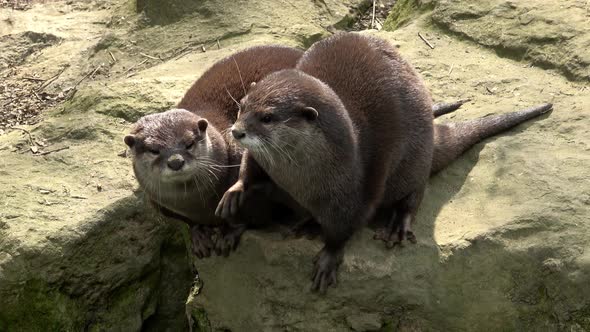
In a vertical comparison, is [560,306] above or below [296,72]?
below

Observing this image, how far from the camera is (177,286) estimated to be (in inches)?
155

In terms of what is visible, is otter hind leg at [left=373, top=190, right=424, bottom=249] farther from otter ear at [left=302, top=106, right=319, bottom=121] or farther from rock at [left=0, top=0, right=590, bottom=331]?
otter ear at [left=302, top=106, right=319, bottom=121]

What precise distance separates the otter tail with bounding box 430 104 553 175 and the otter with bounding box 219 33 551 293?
2 cm

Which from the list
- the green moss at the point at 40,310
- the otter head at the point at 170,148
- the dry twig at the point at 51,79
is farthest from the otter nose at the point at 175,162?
the dry twig at the point at 51,79

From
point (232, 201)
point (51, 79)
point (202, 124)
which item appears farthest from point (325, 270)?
point (51, 79)

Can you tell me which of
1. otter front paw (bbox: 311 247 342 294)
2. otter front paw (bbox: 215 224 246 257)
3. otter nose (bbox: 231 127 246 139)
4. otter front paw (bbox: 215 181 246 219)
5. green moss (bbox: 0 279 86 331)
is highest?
otter nose (bbox: 231 127 246 139)

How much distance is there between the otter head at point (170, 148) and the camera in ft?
10.1

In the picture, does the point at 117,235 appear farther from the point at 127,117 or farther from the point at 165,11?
the point at 165,11

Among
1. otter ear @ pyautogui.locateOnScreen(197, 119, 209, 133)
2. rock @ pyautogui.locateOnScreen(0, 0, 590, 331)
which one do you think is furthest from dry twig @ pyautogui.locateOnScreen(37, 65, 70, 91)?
otter ear @ pyautogui.locateOnScreen(197, 119, 209, 133)

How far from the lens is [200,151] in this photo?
3.16 meters

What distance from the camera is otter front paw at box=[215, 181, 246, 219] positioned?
9.92 feet

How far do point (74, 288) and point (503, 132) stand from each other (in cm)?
201

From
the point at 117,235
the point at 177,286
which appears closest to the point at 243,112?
the point at 117,235

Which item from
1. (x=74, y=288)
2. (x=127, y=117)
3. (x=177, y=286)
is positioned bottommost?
(x=177, y=286)
